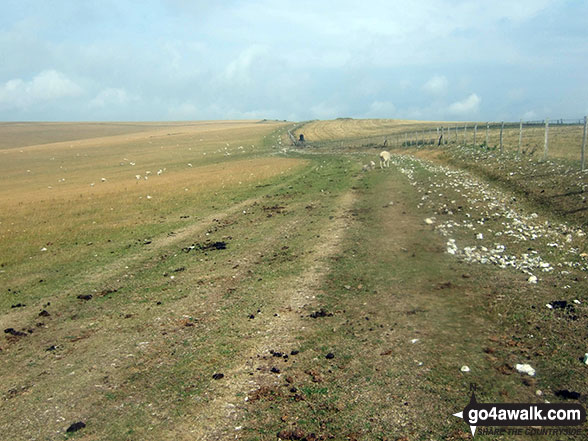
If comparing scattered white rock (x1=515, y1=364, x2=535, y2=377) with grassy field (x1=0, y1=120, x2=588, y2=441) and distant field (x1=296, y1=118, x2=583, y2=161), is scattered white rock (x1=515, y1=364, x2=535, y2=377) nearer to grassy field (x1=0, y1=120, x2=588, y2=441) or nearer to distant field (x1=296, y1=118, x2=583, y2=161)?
grassy field (x1=0, y1=120, x2=588, y2=441)

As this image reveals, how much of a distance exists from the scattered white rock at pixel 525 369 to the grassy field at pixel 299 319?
0.27 ft

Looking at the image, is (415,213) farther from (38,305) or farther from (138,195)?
(138,195)

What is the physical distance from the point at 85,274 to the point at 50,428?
308 inches

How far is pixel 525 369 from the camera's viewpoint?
6391mm

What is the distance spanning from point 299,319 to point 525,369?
3.70 m

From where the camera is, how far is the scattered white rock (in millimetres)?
6320

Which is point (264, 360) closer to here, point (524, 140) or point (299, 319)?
point (299, 319)

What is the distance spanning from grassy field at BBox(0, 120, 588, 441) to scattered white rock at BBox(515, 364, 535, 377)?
0.08 metres

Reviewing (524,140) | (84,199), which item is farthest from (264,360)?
(524,140)

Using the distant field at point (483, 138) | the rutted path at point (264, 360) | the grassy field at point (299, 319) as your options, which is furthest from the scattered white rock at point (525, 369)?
the distant field at point (483, 138)

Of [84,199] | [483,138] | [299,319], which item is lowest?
[299,319]

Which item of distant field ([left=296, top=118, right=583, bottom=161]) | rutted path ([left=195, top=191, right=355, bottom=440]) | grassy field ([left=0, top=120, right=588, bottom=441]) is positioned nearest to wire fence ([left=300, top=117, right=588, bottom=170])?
distant field ([left=296, top=118, right=583, bottom=161])

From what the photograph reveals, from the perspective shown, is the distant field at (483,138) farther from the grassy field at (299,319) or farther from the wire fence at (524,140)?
the grassy field at (299,319)

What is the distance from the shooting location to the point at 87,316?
9.73 meters
